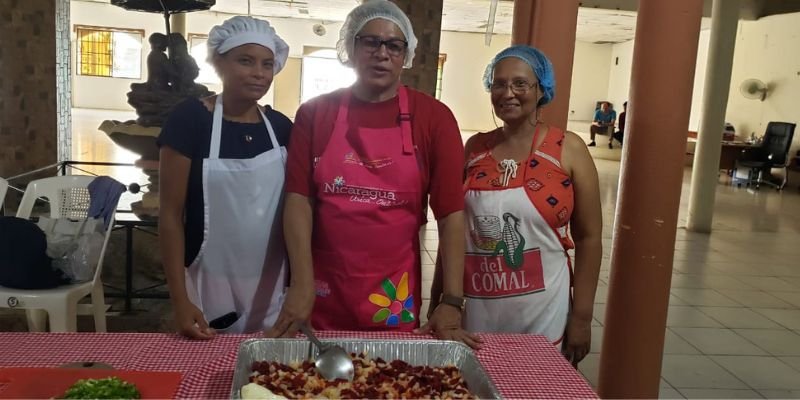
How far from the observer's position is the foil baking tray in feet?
4.27

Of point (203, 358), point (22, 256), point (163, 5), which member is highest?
point (163, 5)

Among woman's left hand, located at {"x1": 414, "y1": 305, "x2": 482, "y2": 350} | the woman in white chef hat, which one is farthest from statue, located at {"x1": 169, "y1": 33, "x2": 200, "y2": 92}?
woman's left hand, located at {"x1": 414, "y1": 305, "x2": 482, "y2": 350}

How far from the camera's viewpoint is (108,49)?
61.5 feet

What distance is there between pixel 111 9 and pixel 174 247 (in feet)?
62.2

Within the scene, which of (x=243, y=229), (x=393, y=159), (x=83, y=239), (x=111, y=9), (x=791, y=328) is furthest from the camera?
(x=111, y=9)

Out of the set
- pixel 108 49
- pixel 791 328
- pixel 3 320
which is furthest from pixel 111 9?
pixel 791 328

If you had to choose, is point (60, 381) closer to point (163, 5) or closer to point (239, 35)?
point (239, 35)

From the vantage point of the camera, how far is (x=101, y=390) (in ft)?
3.48

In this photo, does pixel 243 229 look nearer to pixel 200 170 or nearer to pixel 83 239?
pixel 200 170

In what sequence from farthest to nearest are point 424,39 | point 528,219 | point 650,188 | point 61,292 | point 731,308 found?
point 424,39, point 731,308, point 61,292, point 650,188, point 528,219

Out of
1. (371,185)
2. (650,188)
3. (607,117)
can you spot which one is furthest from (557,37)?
(607,117)

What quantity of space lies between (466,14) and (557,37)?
14.0 meters

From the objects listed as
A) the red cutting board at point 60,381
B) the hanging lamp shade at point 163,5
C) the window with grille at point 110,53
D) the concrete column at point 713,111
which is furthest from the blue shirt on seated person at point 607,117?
the red cutting board at point 60,381

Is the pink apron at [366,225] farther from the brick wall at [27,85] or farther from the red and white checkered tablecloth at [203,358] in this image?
the brick wall at [27,85]
